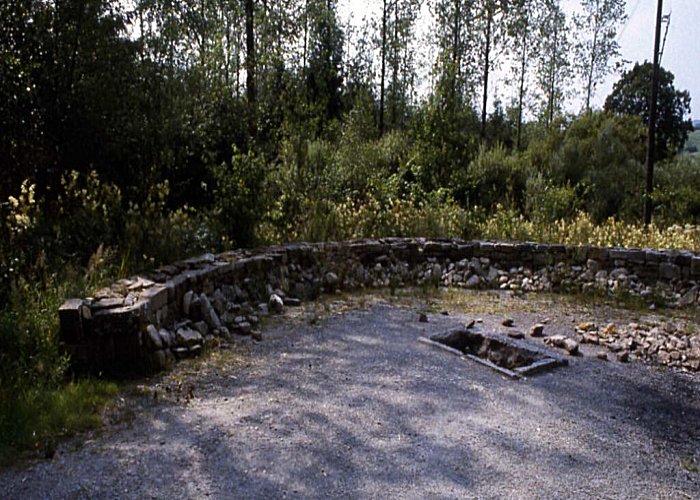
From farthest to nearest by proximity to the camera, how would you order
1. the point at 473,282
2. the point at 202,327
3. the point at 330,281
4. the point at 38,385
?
the point at 473,282 < the point at 330,281 < the point at 202,327 < the point at 38,385

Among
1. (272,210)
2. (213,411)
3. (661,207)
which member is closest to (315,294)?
(272,210)

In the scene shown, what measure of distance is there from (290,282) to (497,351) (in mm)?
2538

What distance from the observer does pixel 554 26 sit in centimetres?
2369

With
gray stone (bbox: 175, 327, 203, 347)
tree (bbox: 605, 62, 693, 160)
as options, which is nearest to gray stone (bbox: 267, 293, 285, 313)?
gray stone (bbox: 175, 327, 203, 347)

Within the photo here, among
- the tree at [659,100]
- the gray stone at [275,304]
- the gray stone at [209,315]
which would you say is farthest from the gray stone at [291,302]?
the tree at [659,100]

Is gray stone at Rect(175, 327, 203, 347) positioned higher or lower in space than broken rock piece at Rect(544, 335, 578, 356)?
higher

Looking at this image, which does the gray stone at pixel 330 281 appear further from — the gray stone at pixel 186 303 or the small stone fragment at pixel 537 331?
the small stone fragment at pixel 537 331

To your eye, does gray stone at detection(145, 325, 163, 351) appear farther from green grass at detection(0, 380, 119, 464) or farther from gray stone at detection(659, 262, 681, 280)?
gray stone at detection(659, 262, 681, 280)

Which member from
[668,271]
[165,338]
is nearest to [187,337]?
[165,338]

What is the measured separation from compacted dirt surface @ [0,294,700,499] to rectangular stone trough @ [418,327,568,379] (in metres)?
0.09

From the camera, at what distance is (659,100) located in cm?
2789

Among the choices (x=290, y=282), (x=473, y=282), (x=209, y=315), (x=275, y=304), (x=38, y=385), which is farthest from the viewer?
(x=473, y=282)

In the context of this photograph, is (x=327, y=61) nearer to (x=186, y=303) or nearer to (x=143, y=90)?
(x=143, y=90)

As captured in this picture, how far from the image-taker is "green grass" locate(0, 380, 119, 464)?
9.27ft
